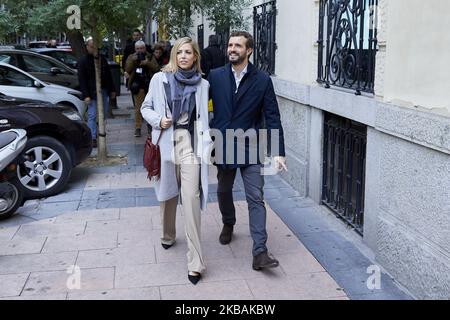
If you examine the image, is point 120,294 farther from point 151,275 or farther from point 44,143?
point 44,143

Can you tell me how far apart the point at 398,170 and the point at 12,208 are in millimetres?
3945

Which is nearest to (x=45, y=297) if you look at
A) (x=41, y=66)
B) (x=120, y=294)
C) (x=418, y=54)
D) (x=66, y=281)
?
(x=66, y=281)

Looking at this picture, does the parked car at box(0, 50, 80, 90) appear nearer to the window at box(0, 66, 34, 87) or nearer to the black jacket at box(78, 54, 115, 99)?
the window at box(0, 66, 34, 87)

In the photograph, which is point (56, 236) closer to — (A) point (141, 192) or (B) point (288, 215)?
(A) point (141, 192)

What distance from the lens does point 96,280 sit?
178 inches

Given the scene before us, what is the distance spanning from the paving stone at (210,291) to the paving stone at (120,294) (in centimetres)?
8

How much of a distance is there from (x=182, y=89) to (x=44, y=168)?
10.4 ft

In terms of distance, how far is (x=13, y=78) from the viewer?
1077 cm

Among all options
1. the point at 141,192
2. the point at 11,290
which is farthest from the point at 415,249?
the point at 141,192

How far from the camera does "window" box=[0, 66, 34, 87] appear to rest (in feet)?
35.1

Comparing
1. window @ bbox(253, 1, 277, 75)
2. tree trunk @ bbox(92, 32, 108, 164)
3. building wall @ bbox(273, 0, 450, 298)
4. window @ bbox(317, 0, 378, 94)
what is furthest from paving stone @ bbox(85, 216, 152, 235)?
window @ bbox(253, 1, 277, 75)

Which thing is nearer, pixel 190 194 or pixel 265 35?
pixel 190 194

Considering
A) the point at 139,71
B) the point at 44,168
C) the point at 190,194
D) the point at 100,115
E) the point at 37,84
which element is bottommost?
the point at 44,168

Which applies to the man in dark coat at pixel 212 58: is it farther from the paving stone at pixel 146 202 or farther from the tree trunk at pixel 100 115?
the paving stone at pixel 146 202
